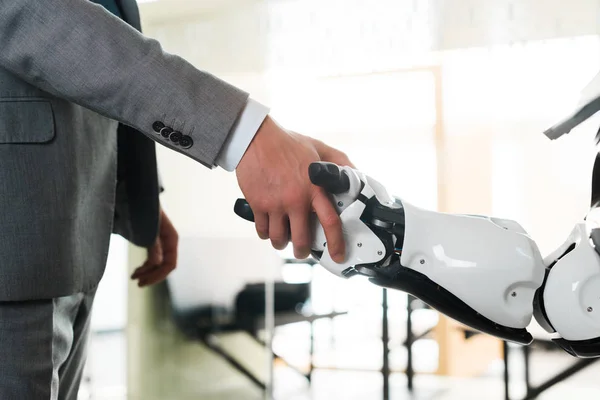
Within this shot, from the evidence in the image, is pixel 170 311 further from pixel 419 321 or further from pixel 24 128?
pixel 24 128

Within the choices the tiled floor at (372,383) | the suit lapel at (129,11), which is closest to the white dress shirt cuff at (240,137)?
the suit lapel at (129,11)

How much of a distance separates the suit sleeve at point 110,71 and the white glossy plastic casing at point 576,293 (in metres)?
0.40

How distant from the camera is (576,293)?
62cm

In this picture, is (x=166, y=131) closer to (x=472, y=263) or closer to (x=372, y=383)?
(x=472, y=263)

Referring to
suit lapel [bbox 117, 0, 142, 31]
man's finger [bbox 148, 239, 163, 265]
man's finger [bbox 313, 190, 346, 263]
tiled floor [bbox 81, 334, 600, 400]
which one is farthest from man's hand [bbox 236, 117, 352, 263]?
tiled floor [bbox 81, 334, 600, 400]

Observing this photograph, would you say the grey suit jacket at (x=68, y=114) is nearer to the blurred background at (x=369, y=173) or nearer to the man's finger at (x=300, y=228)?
the man's finger at (x=300, y=228)

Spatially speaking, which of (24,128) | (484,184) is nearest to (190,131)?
(24,128)

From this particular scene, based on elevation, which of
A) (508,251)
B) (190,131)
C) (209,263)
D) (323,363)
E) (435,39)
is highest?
(435,39)

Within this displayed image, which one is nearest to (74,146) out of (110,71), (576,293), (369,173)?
(110,71)

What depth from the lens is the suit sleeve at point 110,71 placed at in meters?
0.62

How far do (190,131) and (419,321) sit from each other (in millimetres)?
2002

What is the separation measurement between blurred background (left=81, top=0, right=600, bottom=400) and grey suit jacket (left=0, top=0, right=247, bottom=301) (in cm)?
176

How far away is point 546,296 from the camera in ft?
2.09

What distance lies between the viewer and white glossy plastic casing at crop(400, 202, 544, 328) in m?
0.62
